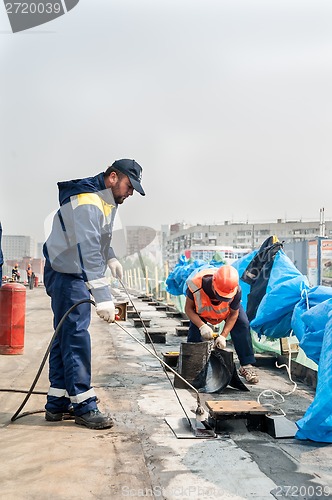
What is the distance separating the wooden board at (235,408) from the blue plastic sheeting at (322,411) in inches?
12.3

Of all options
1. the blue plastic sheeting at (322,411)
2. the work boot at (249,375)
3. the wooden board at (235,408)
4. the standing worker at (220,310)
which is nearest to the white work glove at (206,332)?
the standing worker at (220,310)

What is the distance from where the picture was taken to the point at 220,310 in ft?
17.2

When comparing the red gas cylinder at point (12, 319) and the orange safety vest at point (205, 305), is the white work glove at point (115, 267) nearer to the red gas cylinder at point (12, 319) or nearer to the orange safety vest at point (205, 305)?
the orange safety vest at point (205, 305)

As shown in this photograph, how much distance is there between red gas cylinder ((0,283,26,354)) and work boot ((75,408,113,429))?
3611mm

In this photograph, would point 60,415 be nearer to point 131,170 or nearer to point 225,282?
point 131,170

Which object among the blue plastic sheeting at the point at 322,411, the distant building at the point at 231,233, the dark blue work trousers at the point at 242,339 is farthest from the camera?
the distant building at the point at 231,233

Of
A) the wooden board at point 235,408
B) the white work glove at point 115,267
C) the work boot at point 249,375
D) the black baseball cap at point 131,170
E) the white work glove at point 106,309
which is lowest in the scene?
the work boot at point 249,375

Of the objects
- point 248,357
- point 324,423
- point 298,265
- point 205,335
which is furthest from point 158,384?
point 298,265

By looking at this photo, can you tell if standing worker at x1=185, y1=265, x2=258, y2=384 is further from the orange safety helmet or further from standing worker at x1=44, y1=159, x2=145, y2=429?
standing worker at x1=44, y1=159, x2=145, y2=429

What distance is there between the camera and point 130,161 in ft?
12.7

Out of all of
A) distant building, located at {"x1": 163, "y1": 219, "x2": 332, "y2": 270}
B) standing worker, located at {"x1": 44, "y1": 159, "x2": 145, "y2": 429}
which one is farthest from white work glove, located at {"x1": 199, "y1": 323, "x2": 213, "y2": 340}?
distant building, located at {"x1": 163, "y1": 219, "x2": 332, "y2": 270}

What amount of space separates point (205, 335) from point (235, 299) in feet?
1.56

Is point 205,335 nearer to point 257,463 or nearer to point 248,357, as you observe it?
point 248,357

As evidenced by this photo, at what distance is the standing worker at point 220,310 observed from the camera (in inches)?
195
